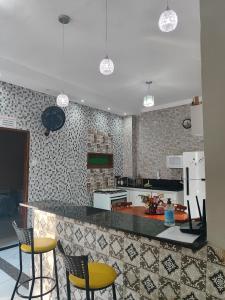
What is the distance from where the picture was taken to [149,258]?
5.20 feet

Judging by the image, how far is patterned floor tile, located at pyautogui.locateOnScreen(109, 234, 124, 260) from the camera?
69.5 inches

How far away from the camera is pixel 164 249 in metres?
1.51

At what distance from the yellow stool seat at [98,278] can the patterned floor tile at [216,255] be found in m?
0.64

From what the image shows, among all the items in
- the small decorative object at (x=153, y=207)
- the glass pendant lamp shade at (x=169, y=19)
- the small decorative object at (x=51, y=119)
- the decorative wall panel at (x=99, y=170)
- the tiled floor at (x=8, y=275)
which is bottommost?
the tiled floor at (x=8, y=275)

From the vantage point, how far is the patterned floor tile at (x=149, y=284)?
5.08 ft

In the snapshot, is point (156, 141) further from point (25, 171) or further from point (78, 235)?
point (78, 235)

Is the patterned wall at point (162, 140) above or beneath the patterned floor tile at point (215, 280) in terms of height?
above

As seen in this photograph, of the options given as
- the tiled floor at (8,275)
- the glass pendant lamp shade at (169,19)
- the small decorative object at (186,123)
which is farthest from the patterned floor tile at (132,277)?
the small decorative object at (186,123)

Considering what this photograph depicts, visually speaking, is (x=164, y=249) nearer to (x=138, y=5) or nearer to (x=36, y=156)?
(x=138, y=5)

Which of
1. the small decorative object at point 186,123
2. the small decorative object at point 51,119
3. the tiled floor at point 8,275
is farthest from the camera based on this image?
the small decorative object at point 186,123

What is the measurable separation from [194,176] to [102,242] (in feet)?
10.3

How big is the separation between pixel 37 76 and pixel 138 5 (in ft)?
7.20

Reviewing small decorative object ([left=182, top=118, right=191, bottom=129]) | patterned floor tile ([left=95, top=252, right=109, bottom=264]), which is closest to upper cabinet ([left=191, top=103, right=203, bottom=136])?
patterned floor tile ([left=95, top=252, right=109, bottom=264])

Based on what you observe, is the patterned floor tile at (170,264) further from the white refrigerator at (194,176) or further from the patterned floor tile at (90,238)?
the white refrigerator at (194,176)
